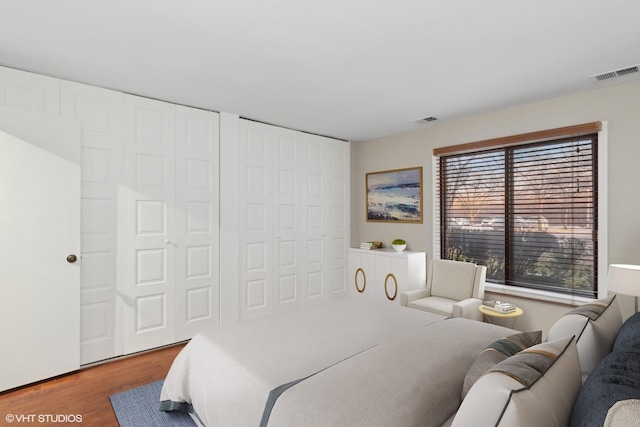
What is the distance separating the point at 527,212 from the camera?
3561 millimetres

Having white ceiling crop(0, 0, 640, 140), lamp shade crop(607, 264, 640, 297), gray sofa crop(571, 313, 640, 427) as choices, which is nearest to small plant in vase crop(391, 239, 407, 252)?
white ceiling crop(0, 0, 640, 140)

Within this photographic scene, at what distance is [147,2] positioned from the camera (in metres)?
1.85

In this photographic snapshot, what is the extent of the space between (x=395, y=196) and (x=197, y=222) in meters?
2.73

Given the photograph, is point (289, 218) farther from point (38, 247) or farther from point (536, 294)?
point (536, 294)

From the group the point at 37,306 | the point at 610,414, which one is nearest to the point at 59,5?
the point at 37,306

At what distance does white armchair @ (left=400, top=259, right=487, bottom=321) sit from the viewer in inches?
133

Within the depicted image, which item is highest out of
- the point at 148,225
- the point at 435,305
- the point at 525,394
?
the point at 148,225

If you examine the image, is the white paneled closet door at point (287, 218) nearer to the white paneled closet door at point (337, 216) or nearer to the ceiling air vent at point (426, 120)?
the white paneled closet door at point (337, 216)

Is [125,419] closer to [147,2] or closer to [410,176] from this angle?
[147,2]

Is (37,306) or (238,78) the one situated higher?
(238,78)

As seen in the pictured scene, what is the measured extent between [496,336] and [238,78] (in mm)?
2770

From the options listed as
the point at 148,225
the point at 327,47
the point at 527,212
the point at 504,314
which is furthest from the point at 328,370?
the point at 527,212

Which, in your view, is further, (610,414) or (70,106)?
(70,106)

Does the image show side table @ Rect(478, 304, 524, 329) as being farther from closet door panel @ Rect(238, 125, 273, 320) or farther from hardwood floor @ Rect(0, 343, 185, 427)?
hardwood floor @ Rect(0, 343, 185, 427)
